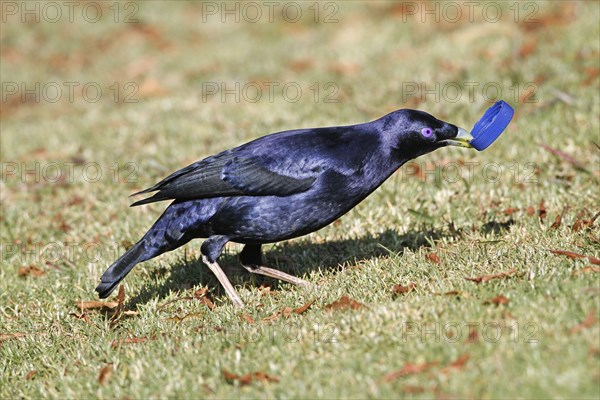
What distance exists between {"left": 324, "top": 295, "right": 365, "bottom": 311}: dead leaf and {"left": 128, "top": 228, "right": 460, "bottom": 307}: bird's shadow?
A: 99cm

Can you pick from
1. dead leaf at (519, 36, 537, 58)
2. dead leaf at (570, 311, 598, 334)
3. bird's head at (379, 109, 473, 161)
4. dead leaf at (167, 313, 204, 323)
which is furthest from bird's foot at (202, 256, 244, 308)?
dead leaf at (519, 36, 537, 58)

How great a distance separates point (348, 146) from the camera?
5.38 metres

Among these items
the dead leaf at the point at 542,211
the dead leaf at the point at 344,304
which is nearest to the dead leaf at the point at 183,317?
the dead leaf at the point at 344,304

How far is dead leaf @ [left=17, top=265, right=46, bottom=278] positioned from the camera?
664 cm

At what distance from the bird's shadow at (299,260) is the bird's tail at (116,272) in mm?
324

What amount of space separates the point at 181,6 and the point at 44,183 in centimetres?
907

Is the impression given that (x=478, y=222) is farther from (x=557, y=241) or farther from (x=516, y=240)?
(x=557, y=241)

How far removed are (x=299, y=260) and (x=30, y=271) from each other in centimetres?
230

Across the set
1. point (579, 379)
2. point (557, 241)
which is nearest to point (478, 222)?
point (557, 241)

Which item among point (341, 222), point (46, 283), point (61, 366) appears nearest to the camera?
point (61, 366)

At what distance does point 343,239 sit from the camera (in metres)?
6.45

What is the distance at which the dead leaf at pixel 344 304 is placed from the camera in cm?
461

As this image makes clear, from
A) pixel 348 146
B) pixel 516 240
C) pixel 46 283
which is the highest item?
pixel 348 146

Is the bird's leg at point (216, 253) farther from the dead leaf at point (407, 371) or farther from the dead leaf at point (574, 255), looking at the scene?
the dead leaf at point (574, 255)
